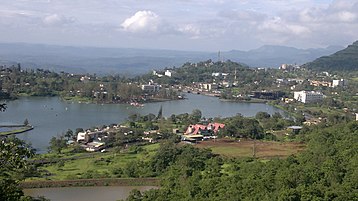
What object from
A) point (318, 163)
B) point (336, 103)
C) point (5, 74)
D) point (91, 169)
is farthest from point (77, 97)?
point (318, 163)

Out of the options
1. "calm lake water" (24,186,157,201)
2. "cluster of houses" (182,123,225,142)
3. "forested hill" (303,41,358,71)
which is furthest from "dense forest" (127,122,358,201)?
"forested hill" (303,41,358,71)

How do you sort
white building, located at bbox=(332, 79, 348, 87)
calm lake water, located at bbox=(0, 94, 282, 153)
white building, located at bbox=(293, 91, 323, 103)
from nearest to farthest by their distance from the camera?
1. calm lake water, located at bbox=(0, 94, 282, 153)
2. white building, located at bbox=(293, 91, 323, 103)
3. white building, located at bbox=(332, 79, 348, 87)

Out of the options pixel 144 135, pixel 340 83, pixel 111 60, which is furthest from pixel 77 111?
pixel 111 60

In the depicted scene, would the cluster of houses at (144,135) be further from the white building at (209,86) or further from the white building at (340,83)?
the white building at (340,83)

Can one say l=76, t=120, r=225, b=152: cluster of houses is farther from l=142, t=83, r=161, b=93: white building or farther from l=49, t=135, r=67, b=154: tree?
l=142, t=83, r=161, b=93: white building

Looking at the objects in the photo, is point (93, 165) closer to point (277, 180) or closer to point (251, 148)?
point (251, 148)
